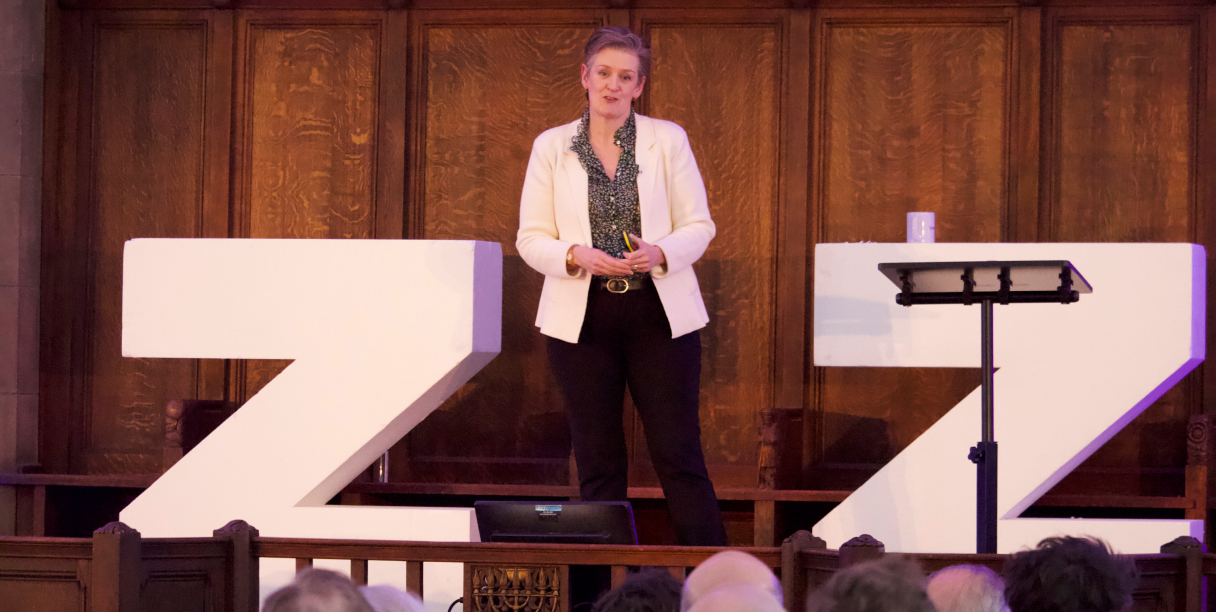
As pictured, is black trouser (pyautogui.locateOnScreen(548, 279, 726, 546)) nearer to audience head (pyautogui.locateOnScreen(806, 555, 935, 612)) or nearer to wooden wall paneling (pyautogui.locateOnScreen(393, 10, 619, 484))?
wooden wall paneling (pyautogui.locateOnScreen(393, 10, 619, 484))

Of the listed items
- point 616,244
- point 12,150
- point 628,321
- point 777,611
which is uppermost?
point 12,150

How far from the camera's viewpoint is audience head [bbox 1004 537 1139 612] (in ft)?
5.75

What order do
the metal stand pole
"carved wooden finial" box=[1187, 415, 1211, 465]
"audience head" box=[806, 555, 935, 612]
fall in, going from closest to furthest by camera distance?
1. "audience head" box=[806, 555, 935, 612]
2. the metal stand pole
3. "carved wooden finial" box=[1187, 415, 1211, 465]

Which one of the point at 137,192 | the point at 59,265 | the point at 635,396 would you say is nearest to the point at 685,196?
the point at 635,396

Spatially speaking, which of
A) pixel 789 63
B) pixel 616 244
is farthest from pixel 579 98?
pixel 616 244

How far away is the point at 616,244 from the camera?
3.54 metres

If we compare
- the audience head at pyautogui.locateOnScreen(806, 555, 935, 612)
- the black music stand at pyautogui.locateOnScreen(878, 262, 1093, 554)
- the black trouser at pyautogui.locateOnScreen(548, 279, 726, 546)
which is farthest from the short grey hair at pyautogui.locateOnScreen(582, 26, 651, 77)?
the audience head at pyautogui.locateOnScreen(806, 555, 935, 612)

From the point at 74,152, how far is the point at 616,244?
292 centimetres

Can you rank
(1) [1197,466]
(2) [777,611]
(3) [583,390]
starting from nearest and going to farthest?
(2) [777,611]
(3) [583,390]
(1) [1197,466]

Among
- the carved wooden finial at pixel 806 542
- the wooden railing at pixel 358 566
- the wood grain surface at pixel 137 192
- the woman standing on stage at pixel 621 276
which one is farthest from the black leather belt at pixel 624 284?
the wood grain surface at pixel 137 192

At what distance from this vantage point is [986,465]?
2893 mm

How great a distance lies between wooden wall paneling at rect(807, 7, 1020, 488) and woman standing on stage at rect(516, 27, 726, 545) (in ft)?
5.10

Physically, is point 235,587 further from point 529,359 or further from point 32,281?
point 32,281

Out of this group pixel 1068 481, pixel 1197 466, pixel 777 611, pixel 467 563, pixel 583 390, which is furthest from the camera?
pixel 1068 481
